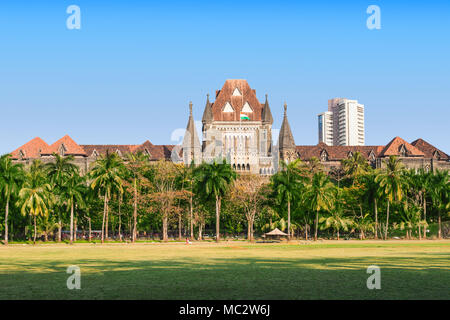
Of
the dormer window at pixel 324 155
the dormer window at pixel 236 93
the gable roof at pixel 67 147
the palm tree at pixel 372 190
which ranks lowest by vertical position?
the palm tree at pixel 372 190

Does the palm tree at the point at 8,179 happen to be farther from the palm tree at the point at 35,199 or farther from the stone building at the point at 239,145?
the stone building at the point at 239,145

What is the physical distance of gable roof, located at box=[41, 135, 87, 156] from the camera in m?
127

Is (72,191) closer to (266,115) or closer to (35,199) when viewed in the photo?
(35,199)

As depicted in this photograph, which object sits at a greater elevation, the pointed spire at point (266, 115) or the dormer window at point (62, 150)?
the pointed spire at point (266, 115)

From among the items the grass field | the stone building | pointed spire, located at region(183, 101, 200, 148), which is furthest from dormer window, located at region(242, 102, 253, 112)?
the grass field

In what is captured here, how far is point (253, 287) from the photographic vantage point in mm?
16438

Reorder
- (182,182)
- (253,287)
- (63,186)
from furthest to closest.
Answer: (182,182) → (63,186) → (253,287)

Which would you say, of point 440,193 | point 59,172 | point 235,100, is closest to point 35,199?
point 59,172

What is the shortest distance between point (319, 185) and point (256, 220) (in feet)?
51.5

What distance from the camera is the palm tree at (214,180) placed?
72062 mm

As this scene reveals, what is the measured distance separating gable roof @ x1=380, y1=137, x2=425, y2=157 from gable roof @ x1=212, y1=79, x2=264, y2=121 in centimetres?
3470

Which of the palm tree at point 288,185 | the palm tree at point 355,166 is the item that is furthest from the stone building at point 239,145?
the palm tree at point 288,185
